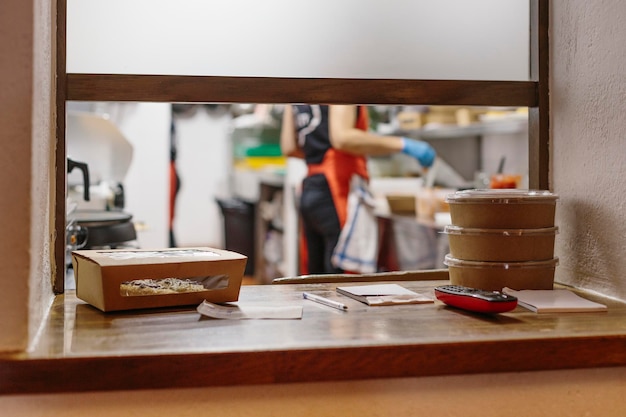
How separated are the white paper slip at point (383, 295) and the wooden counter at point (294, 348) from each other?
0.10 metres

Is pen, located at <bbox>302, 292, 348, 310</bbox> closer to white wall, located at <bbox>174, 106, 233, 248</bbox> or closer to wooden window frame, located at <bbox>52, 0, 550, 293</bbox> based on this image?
wooden window frame, located at <bbox>52, 0, 550, 293</bbox>

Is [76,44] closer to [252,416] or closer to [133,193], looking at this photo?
[252,416]

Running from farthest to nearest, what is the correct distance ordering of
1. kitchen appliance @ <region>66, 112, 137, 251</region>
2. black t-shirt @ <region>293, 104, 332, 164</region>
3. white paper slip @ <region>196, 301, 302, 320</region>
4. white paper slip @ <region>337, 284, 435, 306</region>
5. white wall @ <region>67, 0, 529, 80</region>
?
black t-shirt @ <region>293, 104, 332, 164</region>
kitchen appliance @ <region>66, 112, 137, 251</region>
white wall @ <region>67, 0, 529, 80</region>
white paper slip @ <region>337, 284, 435, 306</region>
white paper slip @ <region>196, 301, 302, 320</region>

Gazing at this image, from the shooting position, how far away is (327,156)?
10.8 ft

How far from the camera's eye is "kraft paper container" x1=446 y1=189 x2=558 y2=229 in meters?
1.39

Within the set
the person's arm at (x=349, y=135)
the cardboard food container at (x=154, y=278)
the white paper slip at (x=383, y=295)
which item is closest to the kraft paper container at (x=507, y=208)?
the white paper slip at (x=383, y=295)

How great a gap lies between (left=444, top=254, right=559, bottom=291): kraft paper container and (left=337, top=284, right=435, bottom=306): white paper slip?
0.44ft

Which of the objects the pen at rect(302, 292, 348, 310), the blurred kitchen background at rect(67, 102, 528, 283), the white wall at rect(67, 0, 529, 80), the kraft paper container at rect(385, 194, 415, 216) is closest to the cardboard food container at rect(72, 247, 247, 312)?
the pen at rect(302, 292, 348, 310)

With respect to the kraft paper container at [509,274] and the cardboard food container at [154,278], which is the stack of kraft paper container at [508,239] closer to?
the kraft paper container at [509,274]

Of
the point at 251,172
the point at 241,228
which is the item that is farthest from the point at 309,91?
the point at 241,228

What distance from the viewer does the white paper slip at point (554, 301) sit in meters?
1.22

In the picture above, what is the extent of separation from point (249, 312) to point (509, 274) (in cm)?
56

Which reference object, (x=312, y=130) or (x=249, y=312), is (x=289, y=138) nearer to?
(x=312, y=130)

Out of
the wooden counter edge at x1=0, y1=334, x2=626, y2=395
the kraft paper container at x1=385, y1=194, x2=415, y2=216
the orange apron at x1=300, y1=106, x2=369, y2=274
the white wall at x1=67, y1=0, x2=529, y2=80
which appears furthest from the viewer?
the kraft paper container at x1=385, y1=194, x2=415, y2=216
